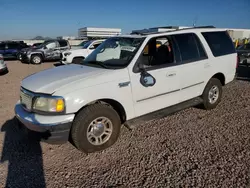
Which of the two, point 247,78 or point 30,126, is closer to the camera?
point 30,126

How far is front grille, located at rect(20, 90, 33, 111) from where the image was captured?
310cm

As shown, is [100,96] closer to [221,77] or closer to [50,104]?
[50,104]

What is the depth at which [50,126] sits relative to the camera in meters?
2.83

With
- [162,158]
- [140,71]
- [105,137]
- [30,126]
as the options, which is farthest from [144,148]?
[30,126]

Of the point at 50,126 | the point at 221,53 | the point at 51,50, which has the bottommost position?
the point at 50,126

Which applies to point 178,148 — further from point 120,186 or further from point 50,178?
point 50,178

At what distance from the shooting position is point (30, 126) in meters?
2.91

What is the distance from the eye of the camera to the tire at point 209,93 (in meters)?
4.70

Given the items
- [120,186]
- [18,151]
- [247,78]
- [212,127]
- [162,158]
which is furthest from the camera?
[247,78]

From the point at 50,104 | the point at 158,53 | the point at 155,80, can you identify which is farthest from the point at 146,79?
the point at 50,104

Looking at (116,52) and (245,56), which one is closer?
(116,52)

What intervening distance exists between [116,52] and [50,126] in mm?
1973

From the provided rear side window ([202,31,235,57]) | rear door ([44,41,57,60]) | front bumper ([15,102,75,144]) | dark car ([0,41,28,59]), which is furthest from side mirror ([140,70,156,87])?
dark car ([0,41,28,59])

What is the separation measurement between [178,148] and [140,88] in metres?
1.15
